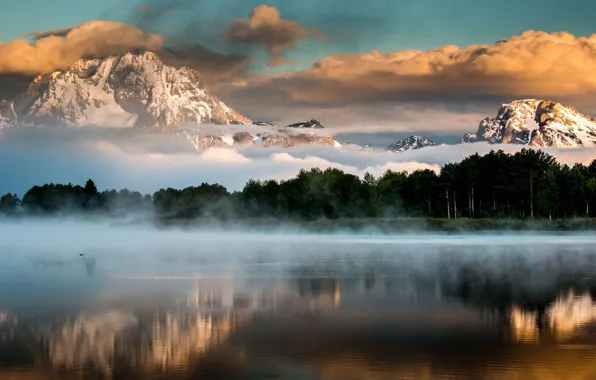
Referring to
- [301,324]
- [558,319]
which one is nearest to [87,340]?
[301,324]

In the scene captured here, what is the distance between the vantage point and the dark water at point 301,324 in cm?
1939

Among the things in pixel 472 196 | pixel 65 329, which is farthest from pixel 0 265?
pixel 472 196

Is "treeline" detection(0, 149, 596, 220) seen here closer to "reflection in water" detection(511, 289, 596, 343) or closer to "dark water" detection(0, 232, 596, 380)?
"dark water" detection(0, 232, 596, 380)

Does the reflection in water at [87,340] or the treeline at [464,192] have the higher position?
the treeline at [464,192]

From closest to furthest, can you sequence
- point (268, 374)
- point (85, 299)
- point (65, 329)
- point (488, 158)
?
1. point (268, 374)
2. point (65, 329)
3. point (85, 299)
4. point (488, 158)

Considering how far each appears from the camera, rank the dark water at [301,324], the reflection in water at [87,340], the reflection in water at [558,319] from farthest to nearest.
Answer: the reflection in water at [558,319] < the reflection in water at [87,340] < the dark water at [301,324]

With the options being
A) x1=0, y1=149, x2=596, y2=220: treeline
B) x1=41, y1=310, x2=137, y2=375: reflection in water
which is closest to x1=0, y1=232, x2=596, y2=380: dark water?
x1=41, y1=310, x2=137, y2=375: reflection in water

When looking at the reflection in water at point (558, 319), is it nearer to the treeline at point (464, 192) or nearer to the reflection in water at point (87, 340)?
the reflection in water at point (87, 340)

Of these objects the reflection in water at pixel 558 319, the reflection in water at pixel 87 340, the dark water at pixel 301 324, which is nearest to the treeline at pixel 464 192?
the dark water at pixel 301 324

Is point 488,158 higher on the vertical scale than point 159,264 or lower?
higher

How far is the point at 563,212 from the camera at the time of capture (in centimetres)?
13188

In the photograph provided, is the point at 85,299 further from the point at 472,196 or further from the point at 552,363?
the point at 472,196

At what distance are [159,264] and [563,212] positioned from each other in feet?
302

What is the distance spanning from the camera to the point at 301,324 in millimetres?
25672
